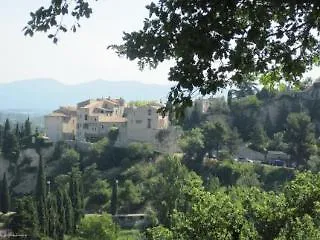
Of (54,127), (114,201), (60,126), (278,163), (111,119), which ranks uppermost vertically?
(111,119)

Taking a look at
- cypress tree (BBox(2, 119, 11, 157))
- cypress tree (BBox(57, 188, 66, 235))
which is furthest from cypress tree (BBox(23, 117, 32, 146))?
cypress tree (BBox(57, 188, 66, 235))

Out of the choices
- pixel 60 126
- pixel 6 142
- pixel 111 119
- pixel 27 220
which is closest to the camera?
pixel 27 220

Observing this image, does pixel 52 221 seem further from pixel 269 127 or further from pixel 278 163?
pixel 269 127

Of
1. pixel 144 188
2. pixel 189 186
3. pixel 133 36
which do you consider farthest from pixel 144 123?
pixel 133 36

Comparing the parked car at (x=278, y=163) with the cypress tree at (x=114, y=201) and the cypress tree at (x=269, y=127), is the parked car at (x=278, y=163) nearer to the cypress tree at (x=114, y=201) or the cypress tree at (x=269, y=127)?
the cypress tree at (x=269, y=127)

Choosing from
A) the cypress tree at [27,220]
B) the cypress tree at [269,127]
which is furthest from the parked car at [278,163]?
the cypress tree at [27,220]

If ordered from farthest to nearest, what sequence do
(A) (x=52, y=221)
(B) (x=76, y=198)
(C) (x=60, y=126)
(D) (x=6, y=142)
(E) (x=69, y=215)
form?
1. (C) (x=60, y=126)
2. (D) (x=6, y=142)
3. (B) (x=76, y=198)
4. (E) (x=69, y=215)
5. (A) (x=52, y=221)

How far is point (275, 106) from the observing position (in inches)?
2338

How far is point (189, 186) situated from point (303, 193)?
7.97 ft

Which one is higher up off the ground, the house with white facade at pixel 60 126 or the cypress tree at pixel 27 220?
the house with white facade at pixel 60 126

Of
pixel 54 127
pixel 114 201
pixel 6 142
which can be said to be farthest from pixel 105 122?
pixel 114 201

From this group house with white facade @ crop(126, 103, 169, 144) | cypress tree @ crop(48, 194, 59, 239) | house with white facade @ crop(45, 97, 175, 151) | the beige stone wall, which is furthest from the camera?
the beige stone wall

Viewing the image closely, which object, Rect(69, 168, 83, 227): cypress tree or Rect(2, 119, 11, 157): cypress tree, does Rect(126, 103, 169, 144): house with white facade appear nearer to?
Rect(2, 119, 11, 157): cypress tree

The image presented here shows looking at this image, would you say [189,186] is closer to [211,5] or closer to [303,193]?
[303,193]
